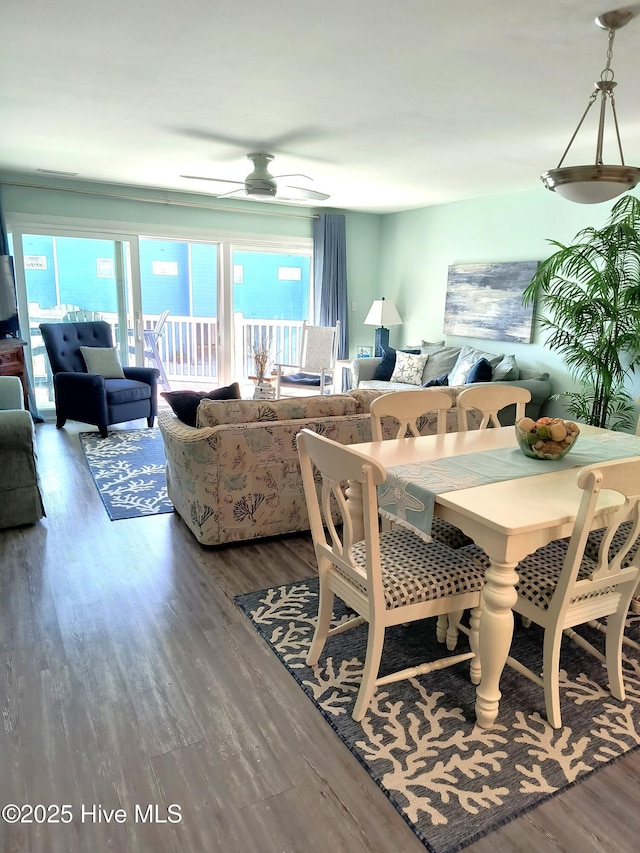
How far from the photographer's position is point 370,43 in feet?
7.84

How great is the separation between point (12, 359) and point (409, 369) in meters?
3.90

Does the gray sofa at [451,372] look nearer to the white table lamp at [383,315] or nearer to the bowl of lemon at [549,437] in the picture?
the white table lamp at [383,315]

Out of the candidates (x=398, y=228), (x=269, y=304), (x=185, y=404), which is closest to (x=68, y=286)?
(x=269, y=304)

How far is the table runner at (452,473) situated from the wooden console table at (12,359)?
4.20 metres

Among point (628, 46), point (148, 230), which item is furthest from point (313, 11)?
point (148, 230)

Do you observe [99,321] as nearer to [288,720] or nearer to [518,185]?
[518,185]

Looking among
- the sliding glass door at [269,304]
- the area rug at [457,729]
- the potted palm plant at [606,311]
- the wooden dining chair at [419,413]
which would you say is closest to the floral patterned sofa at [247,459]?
the wooden dining chair at [419,413]

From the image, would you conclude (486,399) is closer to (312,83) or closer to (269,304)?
(312,83)

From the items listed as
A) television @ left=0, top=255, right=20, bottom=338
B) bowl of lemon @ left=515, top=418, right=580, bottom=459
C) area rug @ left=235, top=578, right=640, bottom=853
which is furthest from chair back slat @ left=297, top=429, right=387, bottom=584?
television @ left=0, top=255, right=20, bottom=338

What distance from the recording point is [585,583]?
1.85 m

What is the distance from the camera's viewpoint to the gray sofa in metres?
5.27

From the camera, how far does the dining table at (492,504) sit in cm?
175

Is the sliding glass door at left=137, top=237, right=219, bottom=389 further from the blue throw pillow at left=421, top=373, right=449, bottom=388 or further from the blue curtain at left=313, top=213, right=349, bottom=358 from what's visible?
the blue throw pillow at left=421, top=373, right=449, bottom=388

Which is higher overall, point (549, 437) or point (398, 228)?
point (398, 228)
